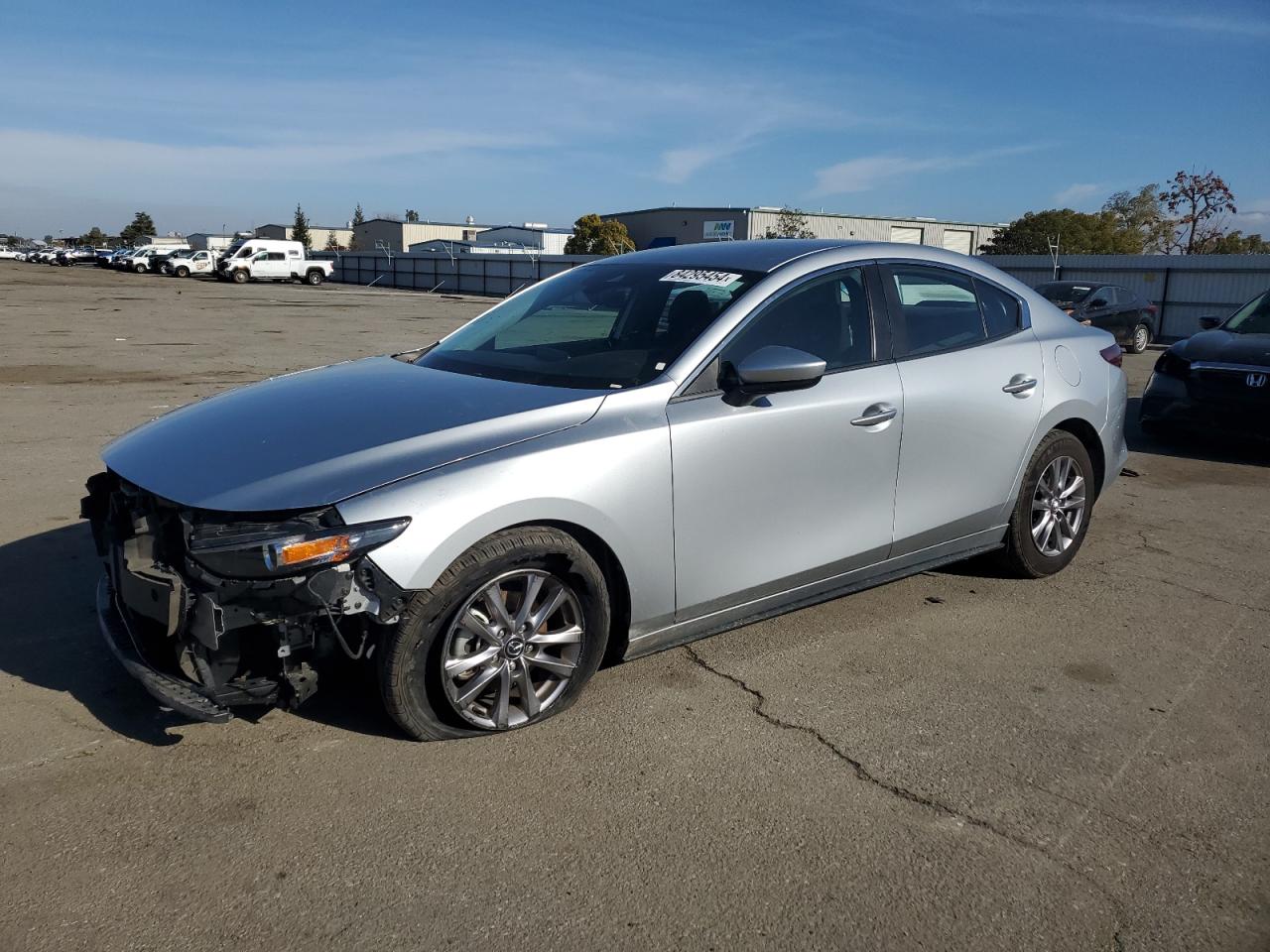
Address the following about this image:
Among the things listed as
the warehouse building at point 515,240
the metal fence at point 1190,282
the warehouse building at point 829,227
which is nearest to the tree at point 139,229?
the warehouse building at point 515,240

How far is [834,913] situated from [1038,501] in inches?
121

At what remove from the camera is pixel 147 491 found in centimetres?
329

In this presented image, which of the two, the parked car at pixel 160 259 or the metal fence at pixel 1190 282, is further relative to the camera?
the parked car at pixel 160 259

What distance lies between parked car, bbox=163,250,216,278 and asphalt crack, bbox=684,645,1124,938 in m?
65.2

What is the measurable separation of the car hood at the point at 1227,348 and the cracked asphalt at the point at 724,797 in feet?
13.8

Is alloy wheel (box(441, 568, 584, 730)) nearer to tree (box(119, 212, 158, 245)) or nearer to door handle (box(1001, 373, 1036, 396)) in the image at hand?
door handle (box(1001, 373, 1036, 396))

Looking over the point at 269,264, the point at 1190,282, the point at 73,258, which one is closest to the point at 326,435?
the point at 1190,282

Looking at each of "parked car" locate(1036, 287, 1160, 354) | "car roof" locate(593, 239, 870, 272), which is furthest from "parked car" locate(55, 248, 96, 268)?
"car roof" locate(593, 239, 870, 272)

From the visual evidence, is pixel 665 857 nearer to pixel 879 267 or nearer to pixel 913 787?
pixel 913 787

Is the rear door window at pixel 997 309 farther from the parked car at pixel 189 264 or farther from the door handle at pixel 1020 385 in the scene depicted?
the parked car at pixel 189 264

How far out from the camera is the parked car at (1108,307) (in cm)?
1834

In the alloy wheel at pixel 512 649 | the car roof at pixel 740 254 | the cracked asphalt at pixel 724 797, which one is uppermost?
the car roof at pixel 740 254

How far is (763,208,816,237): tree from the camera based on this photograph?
226 feet

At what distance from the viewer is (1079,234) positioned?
214ft
